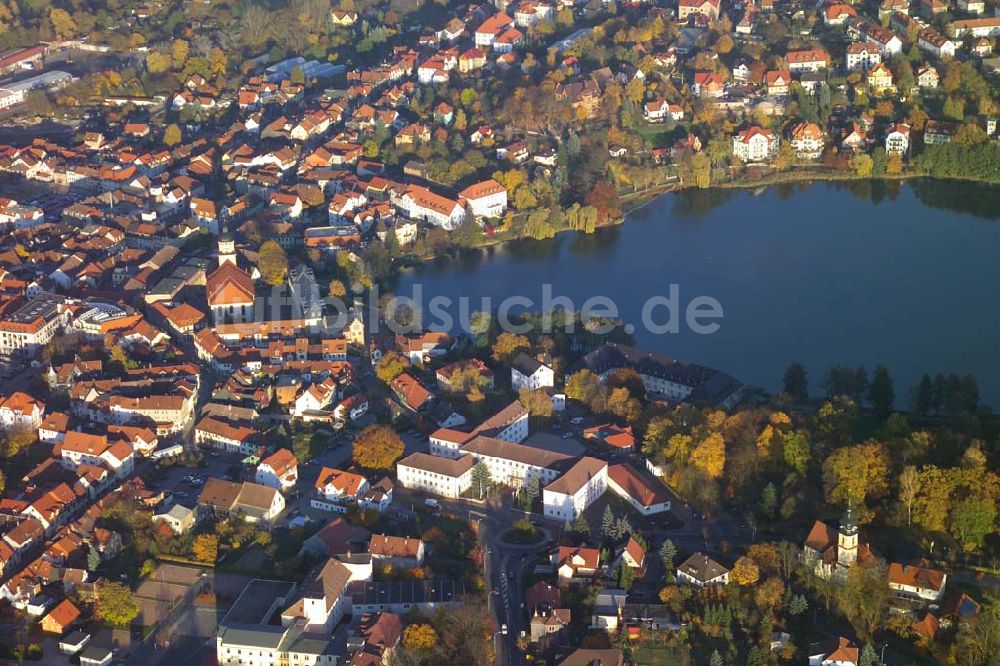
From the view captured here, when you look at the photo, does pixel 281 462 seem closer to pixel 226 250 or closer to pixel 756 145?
pixel 226 250

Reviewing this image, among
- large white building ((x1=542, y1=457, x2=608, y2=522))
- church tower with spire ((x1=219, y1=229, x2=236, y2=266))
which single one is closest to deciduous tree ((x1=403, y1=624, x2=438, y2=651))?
large white building ((x1=542, y1=457, x2=608, y2=522))

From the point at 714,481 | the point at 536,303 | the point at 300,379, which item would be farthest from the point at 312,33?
the point at 714,481

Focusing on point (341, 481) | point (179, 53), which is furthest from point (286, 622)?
point (179, 53)

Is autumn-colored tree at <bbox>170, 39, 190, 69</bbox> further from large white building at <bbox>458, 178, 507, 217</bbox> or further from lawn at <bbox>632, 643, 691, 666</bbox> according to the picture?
lawn at <bbox>632, 643, 691, 666</bbox>

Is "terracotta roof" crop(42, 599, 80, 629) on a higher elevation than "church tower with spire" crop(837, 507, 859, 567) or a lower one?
lower

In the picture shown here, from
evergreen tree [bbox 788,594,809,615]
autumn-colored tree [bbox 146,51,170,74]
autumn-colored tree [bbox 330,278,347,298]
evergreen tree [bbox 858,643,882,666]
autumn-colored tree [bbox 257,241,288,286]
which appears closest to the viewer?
evergreen tree [bbox 858,643,882,666]

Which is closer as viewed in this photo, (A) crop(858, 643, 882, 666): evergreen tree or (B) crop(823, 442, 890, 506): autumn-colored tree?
(A) crop(858, 643, 882, 666): evergreen tree
